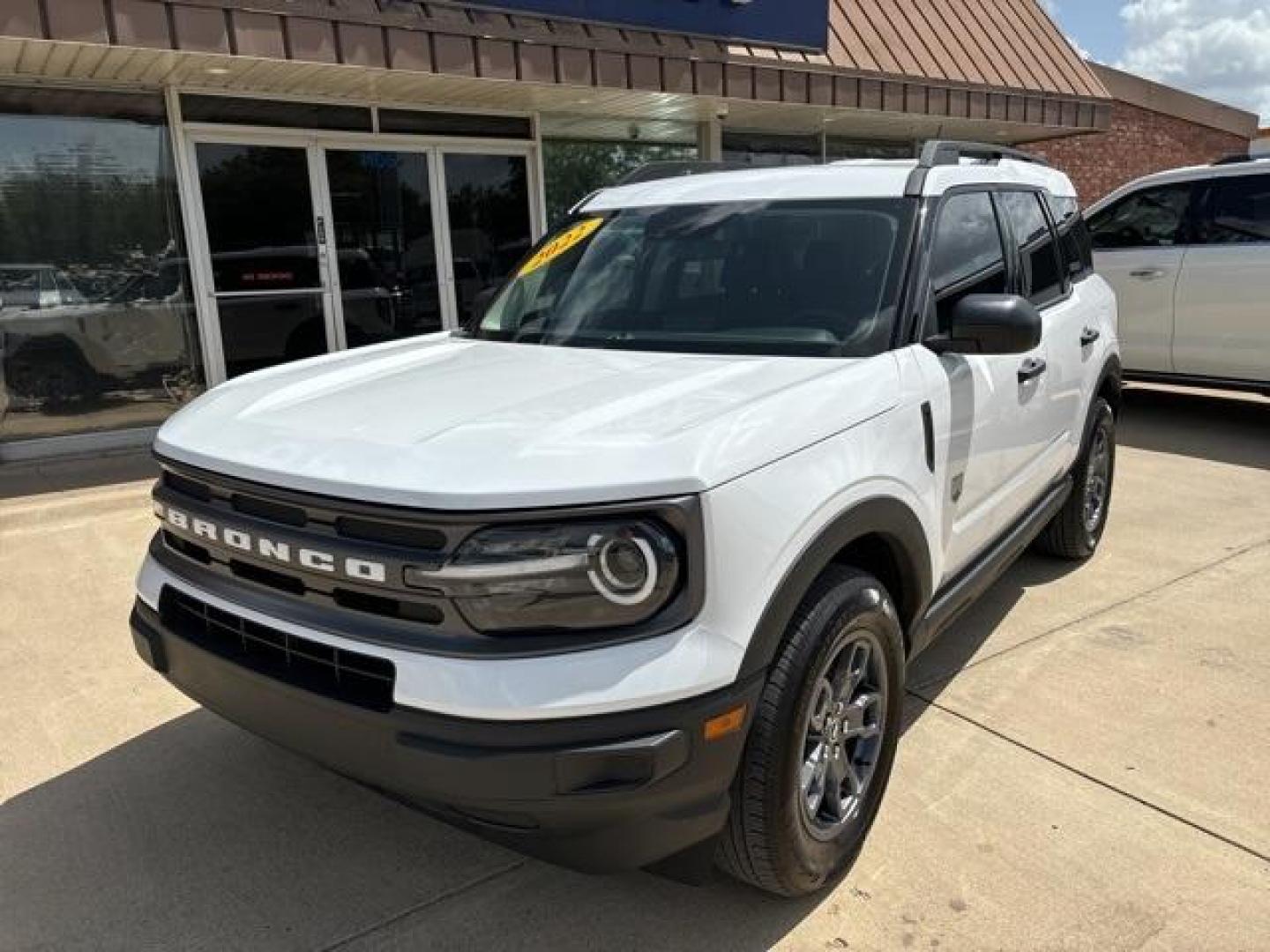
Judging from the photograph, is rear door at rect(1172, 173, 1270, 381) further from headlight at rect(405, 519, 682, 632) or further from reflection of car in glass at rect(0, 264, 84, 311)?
reflection of car in glass at rect(0, 264, 84, 311)

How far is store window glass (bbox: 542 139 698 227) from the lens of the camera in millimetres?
9672

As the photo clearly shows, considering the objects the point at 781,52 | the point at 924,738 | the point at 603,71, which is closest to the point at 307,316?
the point at 603,71

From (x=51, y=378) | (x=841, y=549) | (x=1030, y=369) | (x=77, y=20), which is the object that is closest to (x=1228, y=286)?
(x=1030, y=369)

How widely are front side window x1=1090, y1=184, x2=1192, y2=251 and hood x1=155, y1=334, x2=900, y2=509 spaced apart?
654cm

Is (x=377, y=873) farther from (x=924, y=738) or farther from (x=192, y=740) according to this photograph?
(x=924, y=738)

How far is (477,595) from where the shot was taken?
6.38 ft

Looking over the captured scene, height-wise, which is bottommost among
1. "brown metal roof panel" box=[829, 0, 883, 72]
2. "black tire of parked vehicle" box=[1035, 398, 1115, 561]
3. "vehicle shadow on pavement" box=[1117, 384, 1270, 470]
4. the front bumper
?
"vehicle shadow on pavement" box=[1117, 384, 1270, 470]

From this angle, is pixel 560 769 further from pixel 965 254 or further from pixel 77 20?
pixel 77 20

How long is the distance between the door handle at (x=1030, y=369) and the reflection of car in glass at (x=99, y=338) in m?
6.58

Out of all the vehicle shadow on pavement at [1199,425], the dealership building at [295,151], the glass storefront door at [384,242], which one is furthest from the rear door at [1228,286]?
the glass storefront door at [384,242]

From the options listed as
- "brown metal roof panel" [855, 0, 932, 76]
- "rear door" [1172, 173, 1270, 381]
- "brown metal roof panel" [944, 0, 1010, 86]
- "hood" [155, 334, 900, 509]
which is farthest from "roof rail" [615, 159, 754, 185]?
"brown metal roof panel" [944, 0, 1010, 86]

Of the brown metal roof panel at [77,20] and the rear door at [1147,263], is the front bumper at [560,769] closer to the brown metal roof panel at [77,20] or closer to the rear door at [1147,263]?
the brown metal roof panel at [77,20]

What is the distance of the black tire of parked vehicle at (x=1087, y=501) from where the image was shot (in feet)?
15.6

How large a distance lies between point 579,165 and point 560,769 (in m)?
8.85
